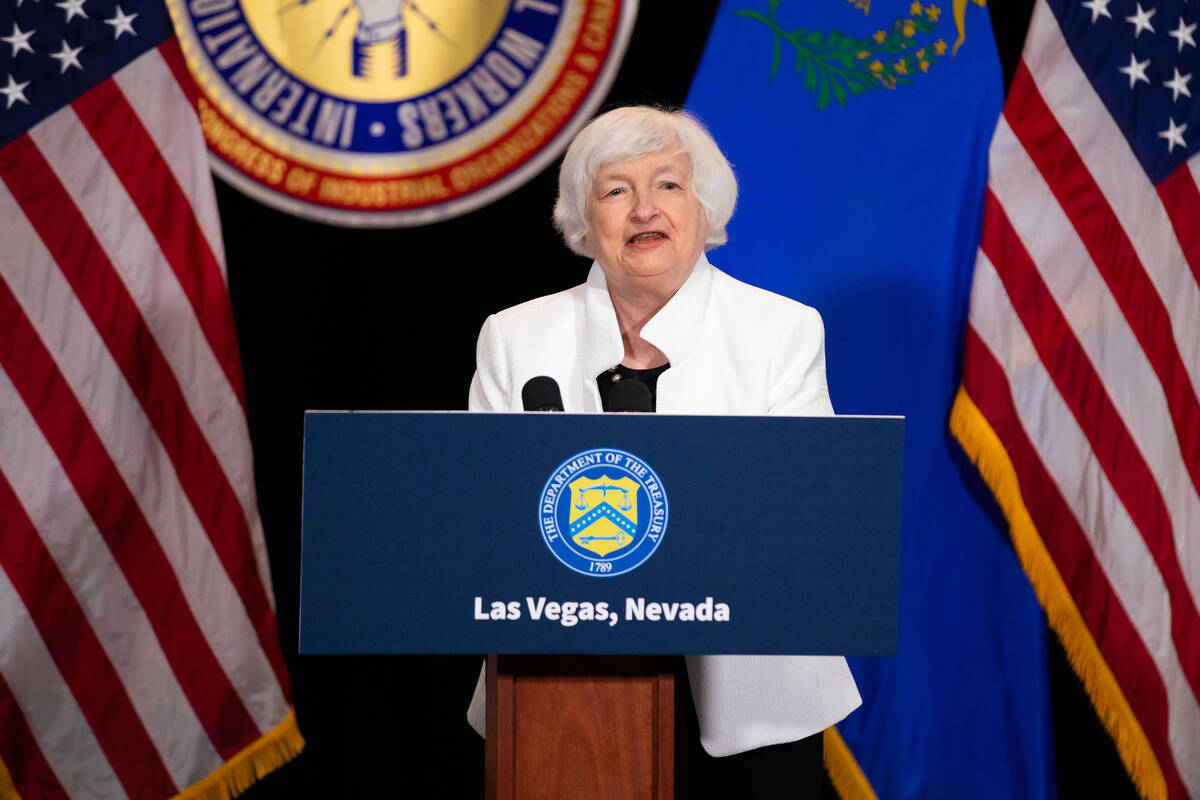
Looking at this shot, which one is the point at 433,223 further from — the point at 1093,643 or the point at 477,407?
the point at 1093,643

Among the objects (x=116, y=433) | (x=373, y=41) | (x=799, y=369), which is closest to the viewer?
(x=799, y=369)

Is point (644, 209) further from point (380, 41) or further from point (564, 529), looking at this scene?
point (380, 41)

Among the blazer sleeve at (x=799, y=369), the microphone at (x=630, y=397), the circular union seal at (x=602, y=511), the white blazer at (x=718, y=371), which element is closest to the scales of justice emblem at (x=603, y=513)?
the circular union seal at (x=602, y=511)

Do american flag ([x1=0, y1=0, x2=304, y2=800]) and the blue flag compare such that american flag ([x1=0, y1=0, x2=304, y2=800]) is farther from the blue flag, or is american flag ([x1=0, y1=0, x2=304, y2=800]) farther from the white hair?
the blue flag

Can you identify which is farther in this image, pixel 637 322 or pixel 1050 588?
pixel 1050 588

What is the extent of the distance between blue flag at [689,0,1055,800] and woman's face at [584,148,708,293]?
756mm

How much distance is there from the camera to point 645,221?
2.20 m

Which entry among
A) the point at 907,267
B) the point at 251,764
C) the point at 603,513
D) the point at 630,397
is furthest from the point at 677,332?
the point at 251,764

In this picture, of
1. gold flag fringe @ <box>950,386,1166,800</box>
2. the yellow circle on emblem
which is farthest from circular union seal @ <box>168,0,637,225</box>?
gold flag fringe @ <box>950,386,1166,800</box>

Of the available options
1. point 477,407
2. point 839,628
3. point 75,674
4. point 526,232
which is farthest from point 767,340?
point 75,674

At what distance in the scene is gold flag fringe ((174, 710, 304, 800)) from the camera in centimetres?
293

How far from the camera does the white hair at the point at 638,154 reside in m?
2.19

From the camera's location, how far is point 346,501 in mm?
1502

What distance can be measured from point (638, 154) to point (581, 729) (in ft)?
3.53
